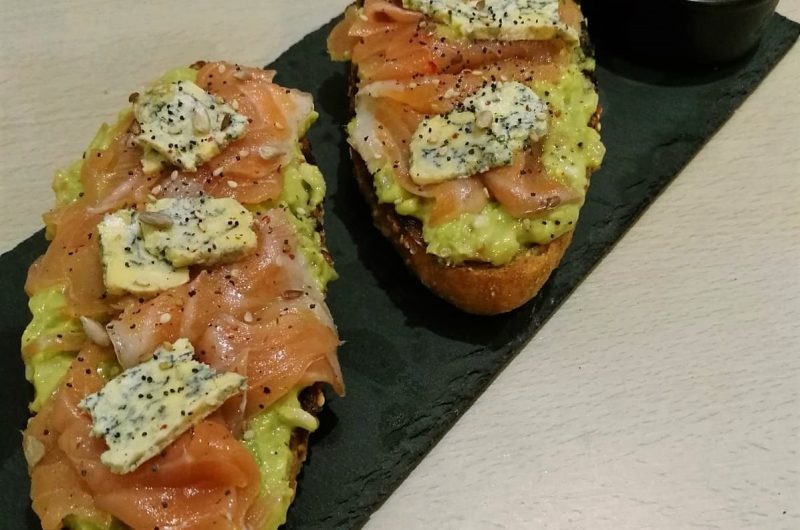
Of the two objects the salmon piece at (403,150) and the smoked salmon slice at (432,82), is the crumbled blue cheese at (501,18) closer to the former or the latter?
the smoked salmon slice at (432,82)

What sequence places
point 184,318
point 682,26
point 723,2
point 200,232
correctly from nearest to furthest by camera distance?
point 184,318 < point 200,232 < point 723,2 < point 682,26

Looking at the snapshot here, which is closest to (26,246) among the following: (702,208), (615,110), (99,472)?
(99,472)

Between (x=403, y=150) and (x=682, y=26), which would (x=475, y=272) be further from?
(x=682, y=26)

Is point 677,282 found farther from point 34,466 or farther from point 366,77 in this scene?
point 34,466

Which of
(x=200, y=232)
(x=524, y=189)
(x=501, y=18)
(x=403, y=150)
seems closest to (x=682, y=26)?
(x=501, y=18)

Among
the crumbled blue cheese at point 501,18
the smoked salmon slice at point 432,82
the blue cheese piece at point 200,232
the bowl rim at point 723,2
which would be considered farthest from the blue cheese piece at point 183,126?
the bowl rim at point 723,2

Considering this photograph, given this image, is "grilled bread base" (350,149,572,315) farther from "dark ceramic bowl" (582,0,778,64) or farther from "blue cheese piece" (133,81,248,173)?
"dark ceramic bowl" (582,0,778,64)
